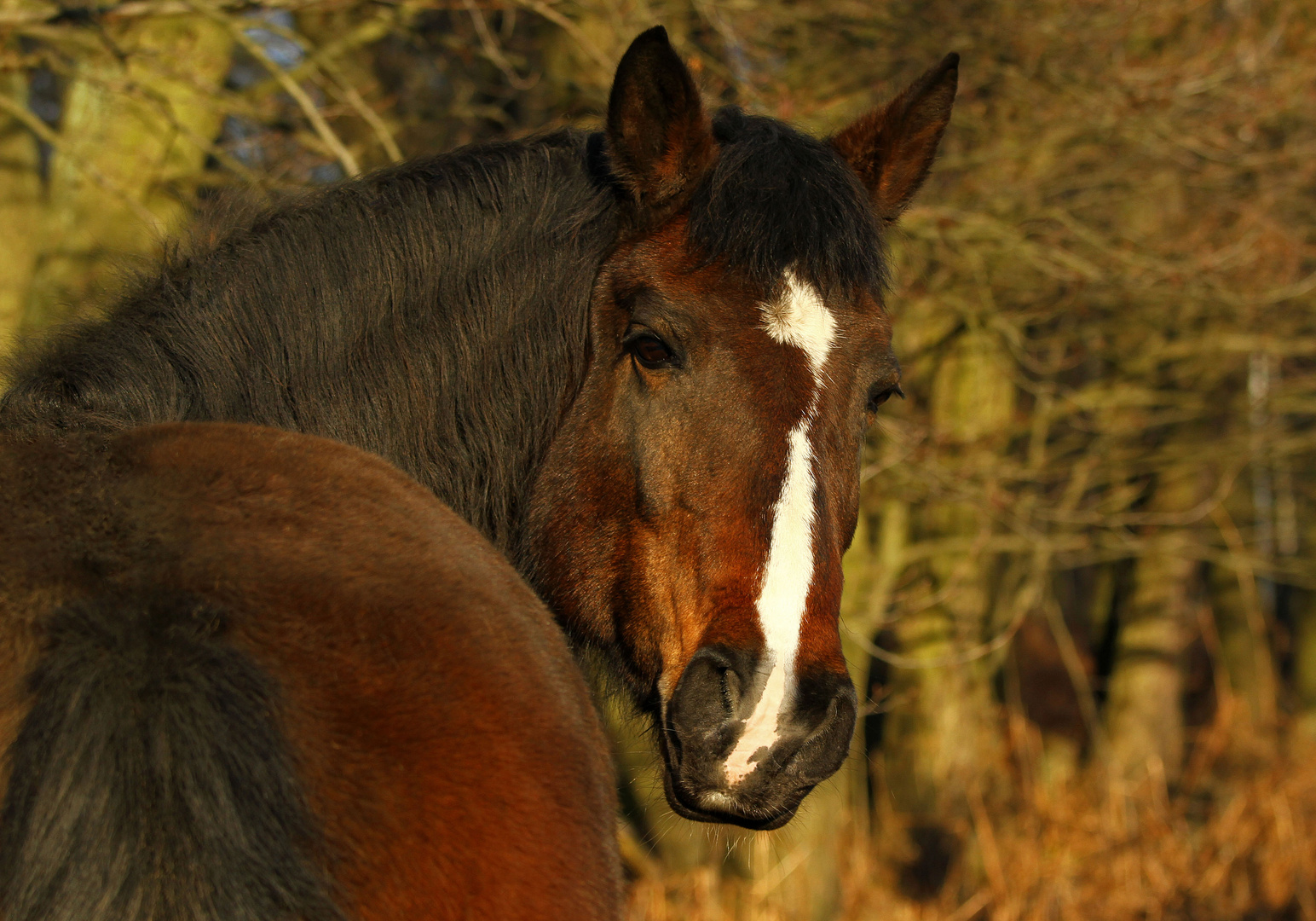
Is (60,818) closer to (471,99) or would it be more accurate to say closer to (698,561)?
(698,561)

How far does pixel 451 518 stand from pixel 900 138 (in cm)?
169

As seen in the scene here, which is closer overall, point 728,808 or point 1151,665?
point 728,808

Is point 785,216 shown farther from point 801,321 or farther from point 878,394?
point 878,394

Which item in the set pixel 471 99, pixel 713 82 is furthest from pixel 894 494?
pixel 471 99

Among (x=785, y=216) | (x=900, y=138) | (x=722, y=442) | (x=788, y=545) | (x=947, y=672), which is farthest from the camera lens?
(x=947, y=672)

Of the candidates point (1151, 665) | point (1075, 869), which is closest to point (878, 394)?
point (1075, 869)

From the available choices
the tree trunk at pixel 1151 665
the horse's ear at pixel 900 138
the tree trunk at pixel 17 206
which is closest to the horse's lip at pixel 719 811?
the horse's ear at pixel 900 138

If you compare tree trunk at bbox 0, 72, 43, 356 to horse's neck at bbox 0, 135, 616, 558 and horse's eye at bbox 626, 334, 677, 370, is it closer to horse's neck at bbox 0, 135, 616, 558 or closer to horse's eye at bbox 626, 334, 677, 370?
horse's neck at bbox 0, 135, 616, 558

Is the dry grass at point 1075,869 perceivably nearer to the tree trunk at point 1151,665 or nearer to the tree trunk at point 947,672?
the tree trunk at point 947,672

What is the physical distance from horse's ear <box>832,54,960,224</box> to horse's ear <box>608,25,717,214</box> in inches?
19.7

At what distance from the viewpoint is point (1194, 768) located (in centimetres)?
958

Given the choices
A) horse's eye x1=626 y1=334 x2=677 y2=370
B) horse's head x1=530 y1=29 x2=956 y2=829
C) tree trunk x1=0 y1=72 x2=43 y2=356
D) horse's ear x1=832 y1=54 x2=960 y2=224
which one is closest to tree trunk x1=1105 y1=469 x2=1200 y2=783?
horse's ear x1=832 y1=54 x2=960 y2=224

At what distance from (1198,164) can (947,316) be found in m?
1.64

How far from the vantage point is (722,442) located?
2.20m
